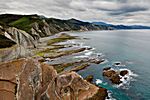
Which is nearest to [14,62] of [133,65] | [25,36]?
[133,65]

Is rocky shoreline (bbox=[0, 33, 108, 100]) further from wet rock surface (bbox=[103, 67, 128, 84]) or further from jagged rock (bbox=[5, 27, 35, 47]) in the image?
jagged rock (bbox=[5, 27, 35, 47])

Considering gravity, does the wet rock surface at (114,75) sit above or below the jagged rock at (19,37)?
below

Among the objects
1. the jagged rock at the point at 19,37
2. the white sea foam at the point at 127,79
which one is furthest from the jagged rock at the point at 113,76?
the jagged rock at the point at 19,37

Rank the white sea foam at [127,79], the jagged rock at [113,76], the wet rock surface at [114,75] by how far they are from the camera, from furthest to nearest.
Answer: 1. the wet rock surface at [114,75]
2. the jagged rock at [113,76]
3. the white sea foam at [127,79]

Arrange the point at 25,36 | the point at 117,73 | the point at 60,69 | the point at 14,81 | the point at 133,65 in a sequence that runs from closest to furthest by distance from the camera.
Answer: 1. the point at 14,81
2. the point at 117,73
3. the point at 60,69
4. the point at 133,65
5. the point at 25,36

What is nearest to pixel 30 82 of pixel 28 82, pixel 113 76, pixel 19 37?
pixel 28 82

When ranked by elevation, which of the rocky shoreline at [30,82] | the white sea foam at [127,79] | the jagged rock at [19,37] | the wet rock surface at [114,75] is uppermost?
the rocky shoreline at [30,82]

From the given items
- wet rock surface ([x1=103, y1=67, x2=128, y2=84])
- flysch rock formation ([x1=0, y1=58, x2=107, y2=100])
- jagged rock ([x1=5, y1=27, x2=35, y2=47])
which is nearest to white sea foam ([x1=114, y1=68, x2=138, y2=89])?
wet rock surface ([x1=103, y1=67, x2=128, y2=84])

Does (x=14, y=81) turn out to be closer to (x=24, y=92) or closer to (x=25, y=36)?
(x=24, y=92)

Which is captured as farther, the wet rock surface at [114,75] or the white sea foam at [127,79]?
the wet rock surface at [114,75]

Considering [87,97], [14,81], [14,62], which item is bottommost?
[87,97]

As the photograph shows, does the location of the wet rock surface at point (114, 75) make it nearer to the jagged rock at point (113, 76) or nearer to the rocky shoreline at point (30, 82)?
the jagged rock at point (113, 76)
